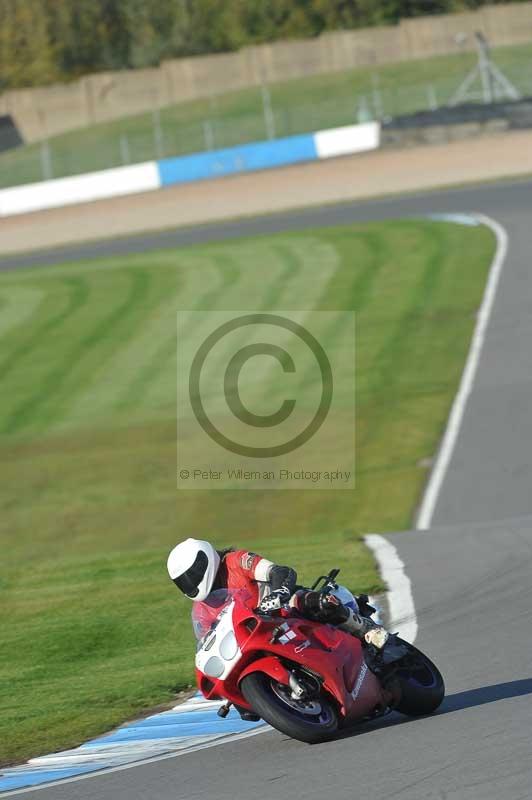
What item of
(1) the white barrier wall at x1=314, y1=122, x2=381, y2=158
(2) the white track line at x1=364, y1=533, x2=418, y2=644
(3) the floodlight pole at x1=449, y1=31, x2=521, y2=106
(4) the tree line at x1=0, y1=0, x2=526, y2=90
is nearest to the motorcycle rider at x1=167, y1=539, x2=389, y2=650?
(2) the white track line at x1=364, y1=533, x2=418, y2=644

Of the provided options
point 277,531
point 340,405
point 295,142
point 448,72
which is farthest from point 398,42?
point 277,531

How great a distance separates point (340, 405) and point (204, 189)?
27.0 m

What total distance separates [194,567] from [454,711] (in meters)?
1.59

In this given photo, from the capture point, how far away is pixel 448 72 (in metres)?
64.8

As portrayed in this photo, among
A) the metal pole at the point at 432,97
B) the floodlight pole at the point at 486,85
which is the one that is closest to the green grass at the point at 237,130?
the metal pole at the point at 432,97

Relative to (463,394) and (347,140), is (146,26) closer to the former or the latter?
(347,140)

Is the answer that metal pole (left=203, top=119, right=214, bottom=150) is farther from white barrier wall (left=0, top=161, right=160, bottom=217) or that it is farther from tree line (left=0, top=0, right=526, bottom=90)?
tree line (left=0, top=0, right=526, bottom=90)

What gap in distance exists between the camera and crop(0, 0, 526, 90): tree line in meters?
80.9

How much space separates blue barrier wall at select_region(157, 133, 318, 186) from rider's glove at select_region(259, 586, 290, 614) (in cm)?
4302

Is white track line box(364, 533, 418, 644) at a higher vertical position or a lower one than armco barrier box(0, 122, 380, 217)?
higher


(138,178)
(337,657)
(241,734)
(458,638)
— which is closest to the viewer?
(337,657)

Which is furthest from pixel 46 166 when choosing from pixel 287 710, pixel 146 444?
pixel 287 710

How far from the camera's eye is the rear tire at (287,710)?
22.1ft

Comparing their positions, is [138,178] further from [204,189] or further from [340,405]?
[340,405]
